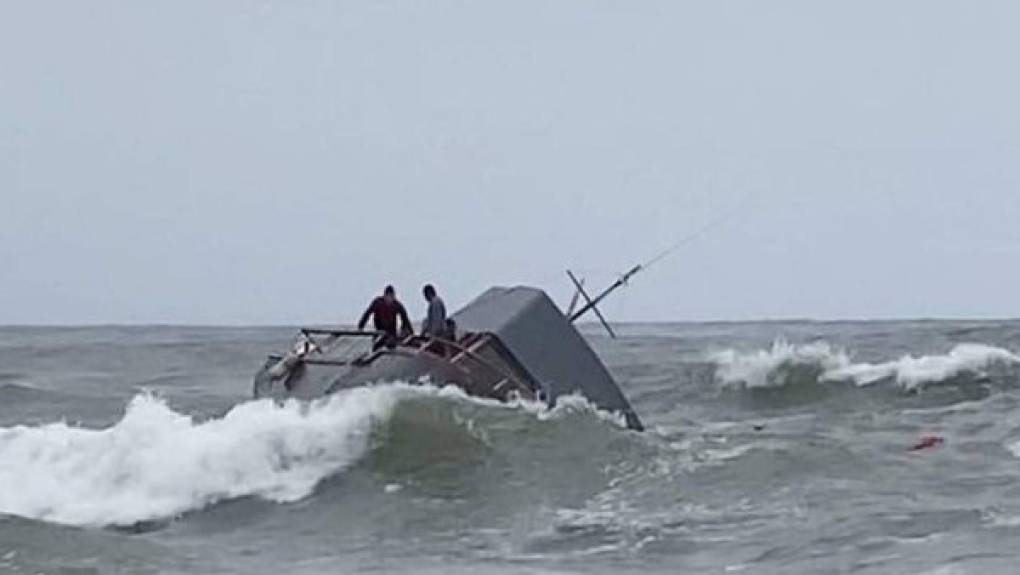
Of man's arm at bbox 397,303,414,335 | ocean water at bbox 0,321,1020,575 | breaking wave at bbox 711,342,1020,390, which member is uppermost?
man's arm at bbox 397,303,414,335

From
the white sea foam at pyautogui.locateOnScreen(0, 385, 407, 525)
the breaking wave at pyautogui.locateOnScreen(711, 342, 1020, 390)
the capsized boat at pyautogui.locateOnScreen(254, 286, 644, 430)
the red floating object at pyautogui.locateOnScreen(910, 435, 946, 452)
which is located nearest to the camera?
the white sea foam at pyautogui.locateOnScreen(0, 385, 407, 525)

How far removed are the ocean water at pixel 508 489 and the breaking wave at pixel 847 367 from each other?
3.83m

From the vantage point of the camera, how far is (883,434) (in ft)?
92.5

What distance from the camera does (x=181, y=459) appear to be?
23312 millimetres

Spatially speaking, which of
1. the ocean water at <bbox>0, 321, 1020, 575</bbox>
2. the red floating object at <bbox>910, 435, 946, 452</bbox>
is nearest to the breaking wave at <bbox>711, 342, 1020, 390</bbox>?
the ocean water at <bbox>0, 321, 1020, 575</bbox>

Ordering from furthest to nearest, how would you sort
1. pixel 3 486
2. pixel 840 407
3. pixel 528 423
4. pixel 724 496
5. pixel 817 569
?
pixel 840 407
pixel 528 423
pixel 3 486
pixel 724 496
pixel 817 569

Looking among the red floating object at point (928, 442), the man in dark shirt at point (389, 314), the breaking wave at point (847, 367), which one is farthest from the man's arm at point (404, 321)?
the breaking wave at point (847, 367)

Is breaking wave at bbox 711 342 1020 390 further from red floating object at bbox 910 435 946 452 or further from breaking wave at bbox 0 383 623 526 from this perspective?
breaking wave at bbox 0 383 623 526

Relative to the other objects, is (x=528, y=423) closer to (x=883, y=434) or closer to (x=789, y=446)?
(x=789, y=446)

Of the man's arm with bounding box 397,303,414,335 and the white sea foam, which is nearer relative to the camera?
the white sea foam

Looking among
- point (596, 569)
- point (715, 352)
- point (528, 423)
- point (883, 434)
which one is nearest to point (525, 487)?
point (528, 423)

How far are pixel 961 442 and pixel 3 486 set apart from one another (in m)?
11.0

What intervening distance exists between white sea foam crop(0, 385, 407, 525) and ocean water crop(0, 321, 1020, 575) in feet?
0.11

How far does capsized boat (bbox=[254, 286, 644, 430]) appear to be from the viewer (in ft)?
83.1
